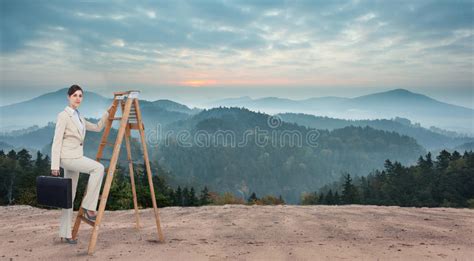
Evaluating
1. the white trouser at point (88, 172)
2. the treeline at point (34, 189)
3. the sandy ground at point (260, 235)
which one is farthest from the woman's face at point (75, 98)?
the treeline at point (34, 189)

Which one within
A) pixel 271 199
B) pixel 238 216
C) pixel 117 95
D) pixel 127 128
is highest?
pixel 117 95

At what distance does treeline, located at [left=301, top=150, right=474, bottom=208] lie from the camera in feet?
187

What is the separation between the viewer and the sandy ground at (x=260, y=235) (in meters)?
6.33

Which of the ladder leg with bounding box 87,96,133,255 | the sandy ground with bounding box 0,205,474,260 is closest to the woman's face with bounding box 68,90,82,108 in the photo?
the ladder leg with bounding box 87,96,133,255

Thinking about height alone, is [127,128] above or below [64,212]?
above

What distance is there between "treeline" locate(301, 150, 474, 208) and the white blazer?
180 feet

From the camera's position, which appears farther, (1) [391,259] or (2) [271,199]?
(2) [271,199]

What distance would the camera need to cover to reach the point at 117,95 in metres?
6.68

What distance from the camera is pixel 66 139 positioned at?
6.20m

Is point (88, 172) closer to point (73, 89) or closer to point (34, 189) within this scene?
point (73, 89)

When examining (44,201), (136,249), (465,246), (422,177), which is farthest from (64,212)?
(422,177)

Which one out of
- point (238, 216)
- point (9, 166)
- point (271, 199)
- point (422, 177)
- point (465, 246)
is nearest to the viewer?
point (465, 246)

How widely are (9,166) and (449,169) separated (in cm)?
7208

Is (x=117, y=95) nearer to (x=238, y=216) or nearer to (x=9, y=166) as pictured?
(x=238, y=216)
